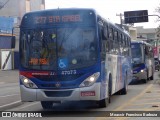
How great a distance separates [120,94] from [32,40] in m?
8.19

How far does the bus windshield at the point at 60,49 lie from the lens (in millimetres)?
12461

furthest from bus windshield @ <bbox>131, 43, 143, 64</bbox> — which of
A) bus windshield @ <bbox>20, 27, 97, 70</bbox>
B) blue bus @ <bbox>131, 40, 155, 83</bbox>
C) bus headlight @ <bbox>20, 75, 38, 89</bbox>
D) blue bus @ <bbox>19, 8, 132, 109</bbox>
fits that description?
bus headlight @ <bbox>20, 75, 38, 89</bbox>

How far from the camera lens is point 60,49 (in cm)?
1254

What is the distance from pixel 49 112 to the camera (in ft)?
44.3

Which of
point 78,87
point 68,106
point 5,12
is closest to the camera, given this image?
point 78,87

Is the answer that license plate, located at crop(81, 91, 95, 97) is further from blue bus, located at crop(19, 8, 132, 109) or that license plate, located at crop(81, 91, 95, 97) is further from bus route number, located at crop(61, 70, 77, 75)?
bus route number, located at crop(61, 70, 77, 75)

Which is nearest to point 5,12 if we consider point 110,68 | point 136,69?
point 136,69

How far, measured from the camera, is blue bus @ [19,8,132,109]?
486 inches

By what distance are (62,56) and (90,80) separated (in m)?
1.08

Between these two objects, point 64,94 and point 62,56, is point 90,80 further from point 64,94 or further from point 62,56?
point 62,56

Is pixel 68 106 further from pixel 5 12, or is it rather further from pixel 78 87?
pixel 5 12

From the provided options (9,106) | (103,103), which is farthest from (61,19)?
(9,106)

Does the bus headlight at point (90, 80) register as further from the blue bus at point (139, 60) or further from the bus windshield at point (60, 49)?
the blue bus at point (139, 60)

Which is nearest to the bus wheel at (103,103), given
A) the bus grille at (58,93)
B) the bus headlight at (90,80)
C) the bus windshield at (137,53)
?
the bus headlight at (90,80)
